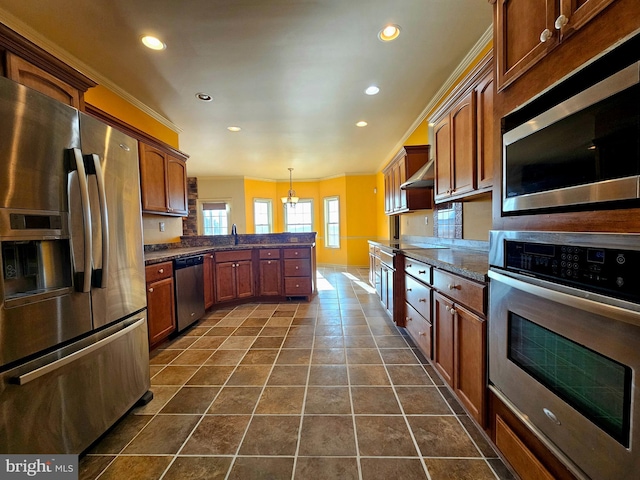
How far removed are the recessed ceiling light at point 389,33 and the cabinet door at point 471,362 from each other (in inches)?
84.6

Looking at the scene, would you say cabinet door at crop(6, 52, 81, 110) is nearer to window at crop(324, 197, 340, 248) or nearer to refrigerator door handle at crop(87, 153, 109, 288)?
refrigerator door handle at crop(87, 153, 109, 288)

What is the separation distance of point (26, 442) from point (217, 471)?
2.55ft

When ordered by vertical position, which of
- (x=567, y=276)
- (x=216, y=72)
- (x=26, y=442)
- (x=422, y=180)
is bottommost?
(x=26, y=442)

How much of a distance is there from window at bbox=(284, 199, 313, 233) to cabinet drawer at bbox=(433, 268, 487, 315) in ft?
21.7

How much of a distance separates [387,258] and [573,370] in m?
2.29

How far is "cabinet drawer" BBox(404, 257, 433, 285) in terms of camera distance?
1972 mm

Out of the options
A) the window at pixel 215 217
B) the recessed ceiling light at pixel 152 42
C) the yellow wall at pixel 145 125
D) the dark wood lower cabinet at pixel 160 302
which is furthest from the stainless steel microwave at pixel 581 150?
the window at pixel 215 217

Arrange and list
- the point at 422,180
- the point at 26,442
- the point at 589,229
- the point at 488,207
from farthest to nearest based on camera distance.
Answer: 1. the point at 422,180
2. the point at 488,207
3. the point at 26,442
4. the point at 589,229

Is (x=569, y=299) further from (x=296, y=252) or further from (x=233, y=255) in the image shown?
(x=233, y=255)

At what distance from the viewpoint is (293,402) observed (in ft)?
5.61

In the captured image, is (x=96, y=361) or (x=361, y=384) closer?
(x=96, y=361)

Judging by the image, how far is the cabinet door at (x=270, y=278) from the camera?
163 inches

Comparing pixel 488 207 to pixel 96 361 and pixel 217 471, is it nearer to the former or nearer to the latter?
pixel 217 471

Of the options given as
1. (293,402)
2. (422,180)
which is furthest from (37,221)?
(422,180)
